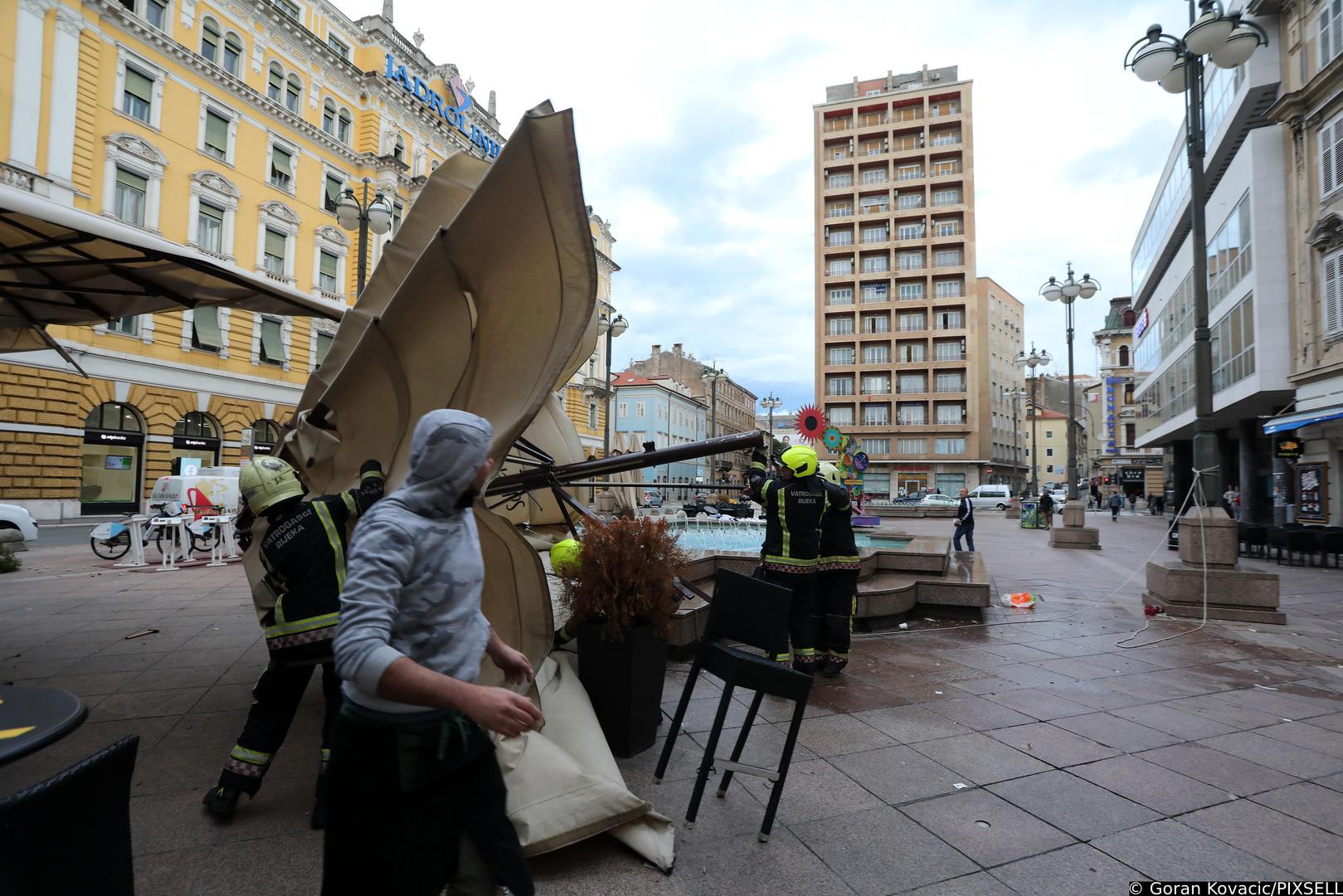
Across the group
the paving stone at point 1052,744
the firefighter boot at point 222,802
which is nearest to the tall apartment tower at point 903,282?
the paving stone at point 1052,744

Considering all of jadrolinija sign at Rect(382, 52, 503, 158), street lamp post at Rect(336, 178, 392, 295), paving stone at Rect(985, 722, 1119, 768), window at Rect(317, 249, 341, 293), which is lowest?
paving stone at Rect(985, 722, 1119, 768)

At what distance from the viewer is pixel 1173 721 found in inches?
184

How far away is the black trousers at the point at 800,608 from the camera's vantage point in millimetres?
5344

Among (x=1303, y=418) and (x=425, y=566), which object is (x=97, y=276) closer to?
(x=425, y=566)

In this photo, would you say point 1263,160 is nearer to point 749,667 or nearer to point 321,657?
point 749,667

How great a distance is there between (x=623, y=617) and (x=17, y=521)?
1605 cm

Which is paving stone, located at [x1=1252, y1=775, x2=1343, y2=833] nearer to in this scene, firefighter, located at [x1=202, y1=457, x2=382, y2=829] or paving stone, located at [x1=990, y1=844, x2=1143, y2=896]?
paving stone, located at [x1=990, y1=844, x2=1143, y2=896]

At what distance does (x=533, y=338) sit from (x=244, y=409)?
28.7 metres

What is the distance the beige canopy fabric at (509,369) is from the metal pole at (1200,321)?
29.6 ft

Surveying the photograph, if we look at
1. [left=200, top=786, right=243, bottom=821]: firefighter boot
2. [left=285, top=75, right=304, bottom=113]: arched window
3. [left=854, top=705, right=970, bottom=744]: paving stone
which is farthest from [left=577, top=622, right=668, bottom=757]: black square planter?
[left=285, top=75, right=304, bottom=113]: arched window

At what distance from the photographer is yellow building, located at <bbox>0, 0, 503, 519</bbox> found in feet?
66.9

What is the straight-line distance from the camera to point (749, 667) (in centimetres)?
321

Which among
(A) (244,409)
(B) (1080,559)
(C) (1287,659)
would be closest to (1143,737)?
(C) (1287,659)

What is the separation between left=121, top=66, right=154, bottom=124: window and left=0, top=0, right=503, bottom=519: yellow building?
0.05m
